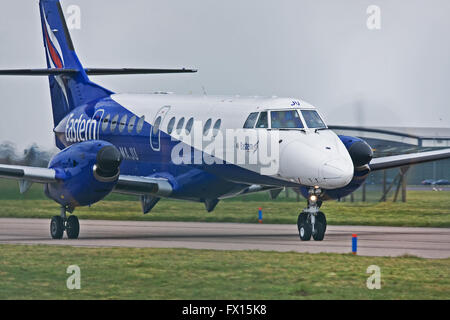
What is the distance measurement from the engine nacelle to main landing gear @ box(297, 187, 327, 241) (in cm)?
492

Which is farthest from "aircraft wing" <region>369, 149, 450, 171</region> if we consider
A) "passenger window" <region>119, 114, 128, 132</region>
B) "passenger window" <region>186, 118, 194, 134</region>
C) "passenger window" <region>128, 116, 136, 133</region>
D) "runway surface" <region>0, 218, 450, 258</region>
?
"passenger window" <region>119, 114, 128, 132</region>

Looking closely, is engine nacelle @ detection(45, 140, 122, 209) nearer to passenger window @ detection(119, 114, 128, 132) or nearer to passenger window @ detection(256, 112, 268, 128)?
passenger window @ detection(256, 112, 268, 128)

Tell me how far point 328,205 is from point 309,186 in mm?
16445

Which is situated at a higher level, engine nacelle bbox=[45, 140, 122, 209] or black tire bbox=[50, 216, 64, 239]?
engine nacelle bbox=[45, 140, 122, 209]

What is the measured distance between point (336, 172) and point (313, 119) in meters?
2.13

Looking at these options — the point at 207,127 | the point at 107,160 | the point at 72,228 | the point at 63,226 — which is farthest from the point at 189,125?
the point at 63,226

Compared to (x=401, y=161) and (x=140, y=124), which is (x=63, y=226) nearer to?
(x=140, y=124)

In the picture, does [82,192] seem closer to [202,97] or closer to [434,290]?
[202,97]

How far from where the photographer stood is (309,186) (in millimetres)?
24281

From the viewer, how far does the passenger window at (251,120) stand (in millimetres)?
25016

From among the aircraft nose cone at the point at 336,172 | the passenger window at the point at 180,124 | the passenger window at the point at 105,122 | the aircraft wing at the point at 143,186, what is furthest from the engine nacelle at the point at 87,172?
the aircraft nose cone at the point at 336,172

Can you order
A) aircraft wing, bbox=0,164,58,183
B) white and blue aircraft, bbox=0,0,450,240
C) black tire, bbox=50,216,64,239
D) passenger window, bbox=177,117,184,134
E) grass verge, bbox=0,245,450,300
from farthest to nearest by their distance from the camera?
passenger window, bbox=177,117,184,134 < black tire, bbox=50,216,64,239 < aircraft wing, bbox=0,164,58,183 < white and blue aircraft, bbox=0,0,450,240 < grass verge, bbox=0,245,450,300

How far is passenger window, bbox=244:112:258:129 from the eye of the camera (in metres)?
25.0
